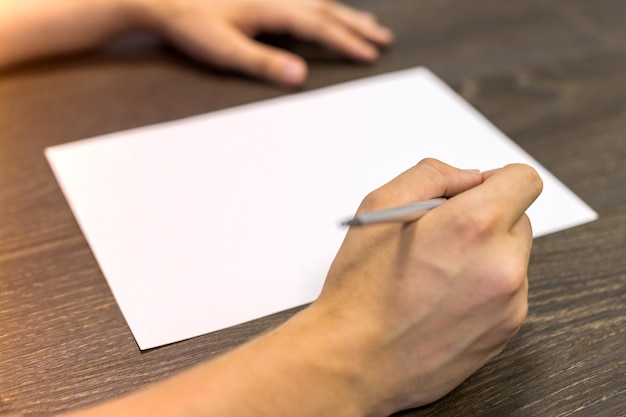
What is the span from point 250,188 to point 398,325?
27 cm

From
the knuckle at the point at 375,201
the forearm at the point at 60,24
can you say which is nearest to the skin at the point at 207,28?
the forearm at the point at 60,24

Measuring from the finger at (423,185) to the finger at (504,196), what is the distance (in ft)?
0.06

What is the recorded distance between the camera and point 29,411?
1.59ft

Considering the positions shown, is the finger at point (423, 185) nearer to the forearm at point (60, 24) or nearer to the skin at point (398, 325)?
the skin at point (398, 325)

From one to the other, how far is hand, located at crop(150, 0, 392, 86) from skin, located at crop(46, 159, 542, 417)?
0.43 meters

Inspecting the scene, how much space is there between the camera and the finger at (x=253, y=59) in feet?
2.83

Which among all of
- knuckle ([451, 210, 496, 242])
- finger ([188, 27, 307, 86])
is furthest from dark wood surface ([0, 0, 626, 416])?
knuckle ([451, 210, 496, 242])

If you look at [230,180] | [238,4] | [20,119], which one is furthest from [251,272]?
[238,4]

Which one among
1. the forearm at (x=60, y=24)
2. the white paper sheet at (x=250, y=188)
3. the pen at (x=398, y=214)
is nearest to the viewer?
the pen at (x=398, y=214)

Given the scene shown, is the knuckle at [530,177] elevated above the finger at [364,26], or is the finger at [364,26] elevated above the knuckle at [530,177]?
the knuckle at [530,177]

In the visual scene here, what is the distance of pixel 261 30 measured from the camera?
0.96 meters

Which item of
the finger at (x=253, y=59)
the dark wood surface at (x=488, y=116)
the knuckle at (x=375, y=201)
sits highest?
the knuckle at (x=375, y=201)

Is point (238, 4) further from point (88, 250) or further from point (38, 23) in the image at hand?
point (88, 250)

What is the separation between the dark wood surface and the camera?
20.1 inches
